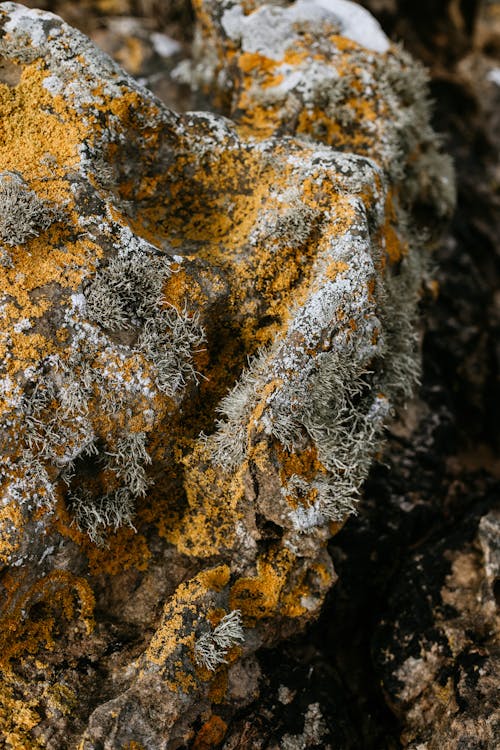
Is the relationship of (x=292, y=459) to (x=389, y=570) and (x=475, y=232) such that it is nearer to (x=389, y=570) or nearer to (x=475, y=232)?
(x=389, y=570)

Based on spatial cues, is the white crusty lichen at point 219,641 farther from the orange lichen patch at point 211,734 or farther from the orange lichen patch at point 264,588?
the orange lichen patch at point 211,734

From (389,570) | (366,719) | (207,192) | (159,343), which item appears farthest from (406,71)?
(366,719)

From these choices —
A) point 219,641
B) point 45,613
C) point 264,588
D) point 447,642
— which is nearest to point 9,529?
point 45,613

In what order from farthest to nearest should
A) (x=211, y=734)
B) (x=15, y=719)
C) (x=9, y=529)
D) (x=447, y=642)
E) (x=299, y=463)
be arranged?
(x=447, y=642) → (x=299, y=463) → (x=211, y=734) → (x=15, y=719) → (x=9, y=529)

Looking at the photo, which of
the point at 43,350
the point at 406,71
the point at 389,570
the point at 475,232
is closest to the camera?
the point at 43,350

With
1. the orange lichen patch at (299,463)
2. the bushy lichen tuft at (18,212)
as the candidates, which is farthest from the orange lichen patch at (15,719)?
the bushy lichen tuft at (18,212)

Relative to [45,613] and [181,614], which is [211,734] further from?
[45,613]
